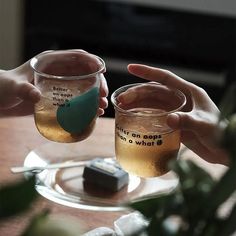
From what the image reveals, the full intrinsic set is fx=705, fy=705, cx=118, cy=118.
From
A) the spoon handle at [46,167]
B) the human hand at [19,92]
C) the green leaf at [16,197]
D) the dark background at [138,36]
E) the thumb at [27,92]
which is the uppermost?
the green leaf at [16,197]

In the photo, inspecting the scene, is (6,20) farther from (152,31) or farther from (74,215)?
(74,215)

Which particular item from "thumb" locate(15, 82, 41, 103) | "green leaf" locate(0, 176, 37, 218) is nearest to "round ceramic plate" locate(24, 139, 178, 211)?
"thumb" locate(15, 82, 41, 103)

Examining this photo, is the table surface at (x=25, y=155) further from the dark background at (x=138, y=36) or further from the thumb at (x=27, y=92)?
the dark background at (x=138, y=36)

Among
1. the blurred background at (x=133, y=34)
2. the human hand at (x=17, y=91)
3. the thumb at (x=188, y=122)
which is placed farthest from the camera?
the blurred background at (x=133, y=34)

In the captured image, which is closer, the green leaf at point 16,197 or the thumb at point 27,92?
the green leaf at point 16,197

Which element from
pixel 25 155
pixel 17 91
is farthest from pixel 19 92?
pixel 25 155

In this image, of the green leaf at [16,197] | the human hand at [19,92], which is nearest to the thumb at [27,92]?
the human hand at [19,92]

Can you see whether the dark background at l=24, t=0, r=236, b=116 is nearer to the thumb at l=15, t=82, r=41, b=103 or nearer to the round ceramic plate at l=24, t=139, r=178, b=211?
the round ceramic plate at l=24, t=139, r=178, b=211
